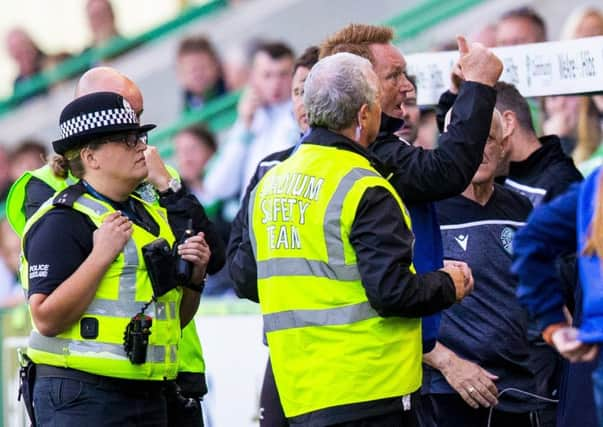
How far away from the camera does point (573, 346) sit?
158 inches

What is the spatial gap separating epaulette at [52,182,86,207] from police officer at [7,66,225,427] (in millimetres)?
384

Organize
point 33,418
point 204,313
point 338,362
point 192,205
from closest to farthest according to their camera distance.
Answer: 1. point 338,362
2. point 33,418
3. point 192,205
4. point 204,313

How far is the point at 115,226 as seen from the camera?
5.08m

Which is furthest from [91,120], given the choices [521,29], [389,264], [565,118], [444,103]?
[565,118]

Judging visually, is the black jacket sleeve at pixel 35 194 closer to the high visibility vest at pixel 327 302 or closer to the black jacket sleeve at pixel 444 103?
the high visibility vest at pixel 327 302

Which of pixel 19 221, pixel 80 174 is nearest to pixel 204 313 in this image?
pixel 19 221

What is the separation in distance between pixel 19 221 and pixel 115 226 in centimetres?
91

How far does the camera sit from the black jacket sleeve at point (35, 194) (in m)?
5.66

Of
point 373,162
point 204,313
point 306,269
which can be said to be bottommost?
point 204,313

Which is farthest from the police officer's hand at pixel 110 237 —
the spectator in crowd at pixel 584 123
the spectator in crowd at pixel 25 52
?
the spectator in crowd at pixel 25 52

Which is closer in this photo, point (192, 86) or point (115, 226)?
point (115, 226)

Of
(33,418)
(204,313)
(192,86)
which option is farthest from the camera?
(192,86)

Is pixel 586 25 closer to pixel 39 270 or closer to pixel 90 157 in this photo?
pixel 90 157

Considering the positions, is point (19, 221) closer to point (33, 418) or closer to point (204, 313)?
point (33, 418)
